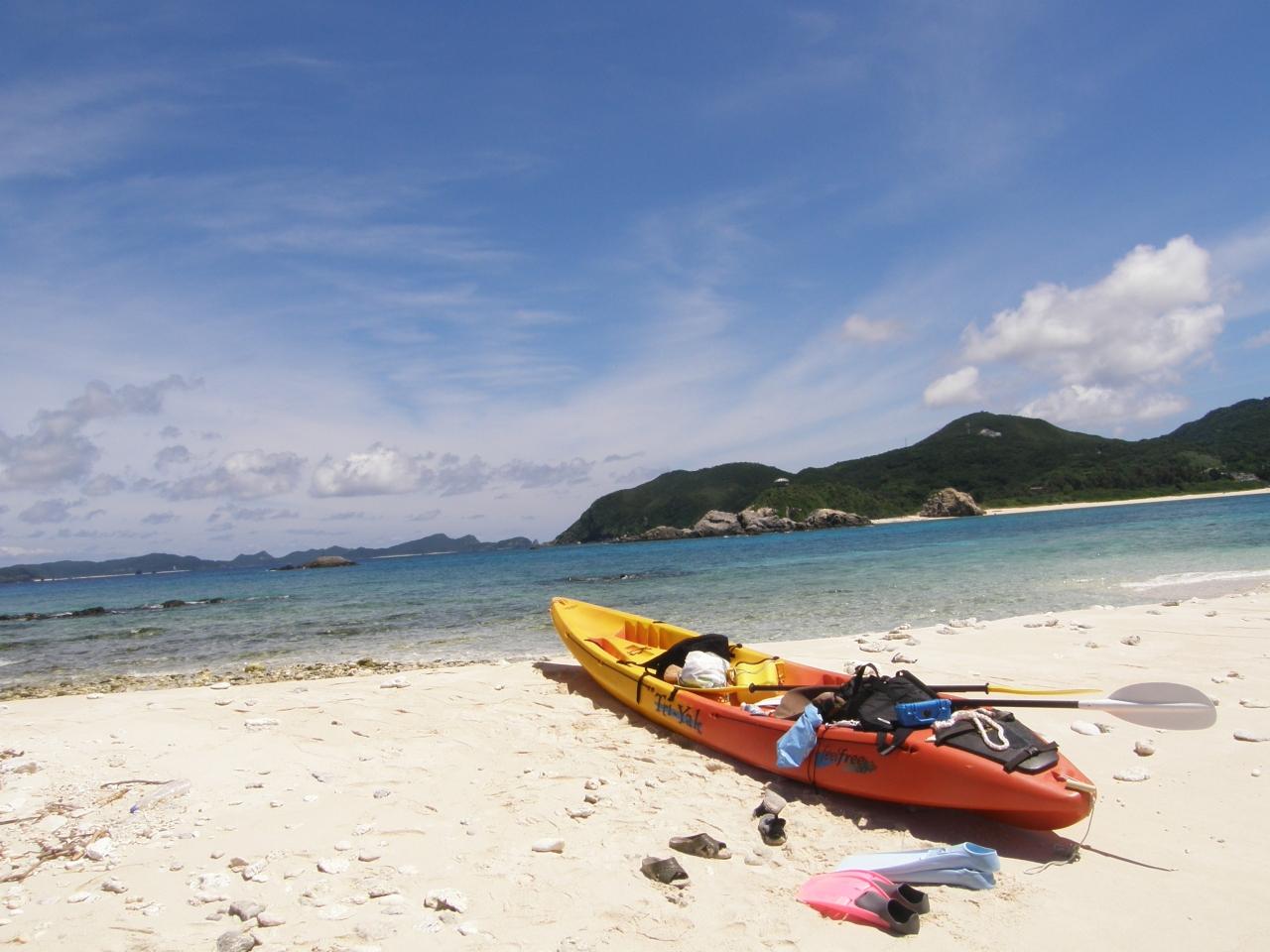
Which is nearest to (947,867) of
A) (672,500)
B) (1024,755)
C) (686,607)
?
(1024,755)

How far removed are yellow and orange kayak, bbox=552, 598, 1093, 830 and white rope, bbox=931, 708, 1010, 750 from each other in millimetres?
158

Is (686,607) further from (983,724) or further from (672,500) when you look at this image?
(672,500)

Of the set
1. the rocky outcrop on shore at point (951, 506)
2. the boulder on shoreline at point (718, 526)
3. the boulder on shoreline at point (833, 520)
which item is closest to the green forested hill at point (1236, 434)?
the rocky outcrop on shore at point (951, 506)

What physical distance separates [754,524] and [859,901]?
363ft

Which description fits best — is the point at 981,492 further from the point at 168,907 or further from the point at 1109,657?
the point at 168,907

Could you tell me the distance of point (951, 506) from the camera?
3996 inches

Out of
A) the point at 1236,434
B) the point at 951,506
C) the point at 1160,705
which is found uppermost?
the point at 1236,434

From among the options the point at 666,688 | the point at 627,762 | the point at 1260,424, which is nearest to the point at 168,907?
the point at 627,762

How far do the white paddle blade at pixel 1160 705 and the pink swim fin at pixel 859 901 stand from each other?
2516 mm

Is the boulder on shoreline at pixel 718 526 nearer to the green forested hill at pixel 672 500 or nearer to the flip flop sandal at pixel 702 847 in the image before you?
the green forested hill at pixel 672 500

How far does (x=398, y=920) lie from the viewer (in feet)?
13.4

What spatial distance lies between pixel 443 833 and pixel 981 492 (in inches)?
4977

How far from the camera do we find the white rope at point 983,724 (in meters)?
5.04

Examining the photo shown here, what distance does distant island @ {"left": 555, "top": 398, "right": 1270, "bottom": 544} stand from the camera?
97.7m
